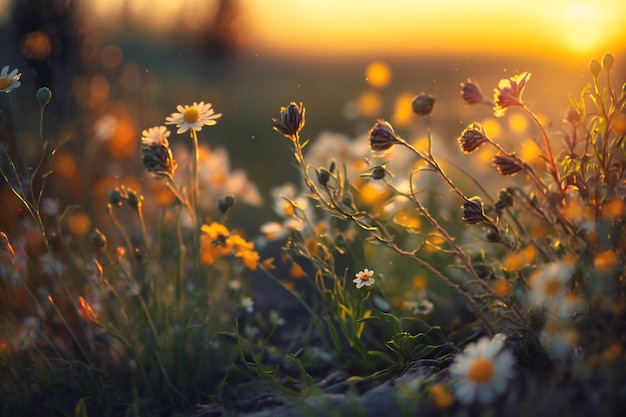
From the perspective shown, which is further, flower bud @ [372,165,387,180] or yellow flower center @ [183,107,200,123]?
yellow flower center @ [183,107,200,123]

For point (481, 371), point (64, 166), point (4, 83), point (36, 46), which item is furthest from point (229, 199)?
point (36, 46)

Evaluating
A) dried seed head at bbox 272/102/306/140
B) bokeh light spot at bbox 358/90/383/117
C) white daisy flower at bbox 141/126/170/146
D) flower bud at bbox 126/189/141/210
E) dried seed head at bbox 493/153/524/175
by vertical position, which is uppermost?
bokeh light spot at bbox 358/90/383/117

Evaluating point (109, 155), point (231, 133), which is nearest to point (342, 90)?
point (231, 133)

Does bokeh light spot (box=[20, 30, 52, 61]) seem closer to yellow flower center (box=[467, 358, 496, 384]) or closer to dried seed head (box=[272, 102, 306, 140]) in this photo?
dried seed head (box=[272, 102, 306, 140])

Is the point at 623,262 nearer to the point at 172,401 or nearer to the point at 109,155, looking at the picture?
the point at 172,401

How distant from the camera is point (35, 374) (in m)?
1.94

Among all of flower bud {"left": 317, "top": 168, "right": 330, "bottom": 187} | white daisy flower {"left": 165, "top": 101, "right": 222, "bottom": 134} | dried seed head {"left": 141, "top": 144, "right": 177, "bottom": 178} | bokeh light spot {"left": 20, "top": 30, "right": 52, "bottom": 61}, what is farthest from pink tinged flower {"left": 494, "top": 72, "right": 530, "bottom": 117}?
bokeh light spot {"left": 20, "top": 30, "right": 52, "bottom": 61}

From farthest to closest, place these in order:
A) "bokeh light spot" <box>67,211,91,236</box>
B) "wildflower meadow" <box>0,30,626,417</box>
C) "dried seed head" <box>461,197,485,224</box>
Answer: "bokeh light spot" <box>67,211,91,236</box>, "dried seed head" <box>461,197,485,224</box>, "wildflower meadow" <box>0,30,626,417</box>

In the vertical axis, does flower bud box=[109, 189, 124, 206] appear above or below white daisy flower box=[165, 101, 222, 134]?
below

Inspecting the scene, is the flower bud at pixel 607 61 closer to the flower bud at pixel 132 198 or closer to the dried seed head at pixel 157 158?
the dried seed head at pixel 157 158

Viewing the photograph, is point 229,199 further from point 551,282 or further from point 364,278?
point 551,282

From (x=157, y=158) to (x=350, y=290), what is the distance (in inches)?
31.6

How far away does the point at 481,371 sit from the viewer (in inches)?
51.9

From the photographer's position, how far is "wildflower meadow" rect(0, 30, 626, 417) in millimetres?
1439
